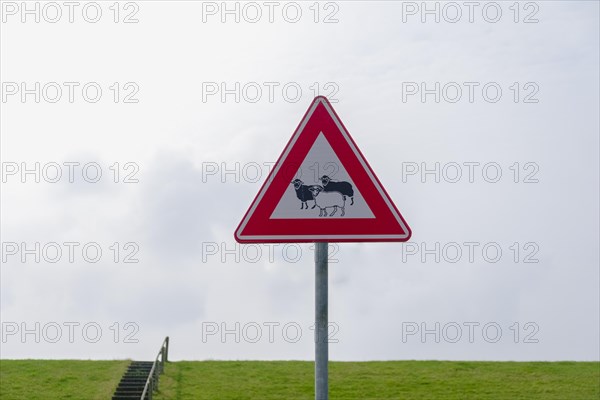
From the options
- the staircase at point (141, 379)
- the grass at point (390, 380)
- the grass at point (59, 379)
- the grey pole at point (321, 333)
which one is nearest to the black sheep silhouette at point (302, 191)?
the grey pole at point (321, 333)

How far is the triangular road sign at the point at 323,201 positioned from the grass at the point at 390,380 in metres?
18.1

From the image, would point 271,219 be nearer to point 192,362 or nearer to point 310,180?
point 310,180

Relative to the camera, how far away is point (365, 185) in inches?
196

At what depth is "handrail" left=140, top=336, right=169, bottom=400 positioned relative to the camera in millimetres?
20984

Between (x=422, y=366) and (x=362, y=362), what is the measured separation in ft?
8.15

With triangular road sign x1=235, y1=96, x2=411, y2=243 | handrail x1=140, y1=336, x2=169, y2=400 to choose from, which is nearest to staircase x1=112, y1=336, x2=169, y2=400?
handrail x1=140, y1=336, x2=169, y2=400

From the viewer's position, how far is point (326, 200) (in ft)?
16.1

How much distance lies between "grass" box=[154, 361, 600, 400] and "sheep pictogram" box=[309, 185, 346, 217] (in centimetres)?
1815

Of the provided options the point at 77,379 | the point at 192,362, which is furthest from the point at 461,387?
the point at 77,379

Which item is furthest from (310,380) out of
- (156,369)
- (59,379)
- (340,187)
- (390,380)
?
(340,187)

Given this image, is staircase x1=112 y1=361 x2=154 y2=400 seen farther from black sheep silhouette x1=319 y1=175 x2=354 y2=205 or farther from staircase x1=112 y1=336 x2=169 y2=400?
black sheep silhouette x1=319 y1=175 x2=354 y2=205

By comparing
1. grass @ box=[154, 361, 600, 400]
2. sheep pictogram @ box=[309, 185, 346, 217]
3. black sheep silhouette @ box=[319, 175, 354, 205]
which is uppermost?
black sheep silhouette @ box=[319, 175, 354, 205]

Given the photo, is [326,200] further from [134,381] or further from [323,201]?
[134,381]

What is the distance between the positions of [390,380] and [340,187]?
820 inches
